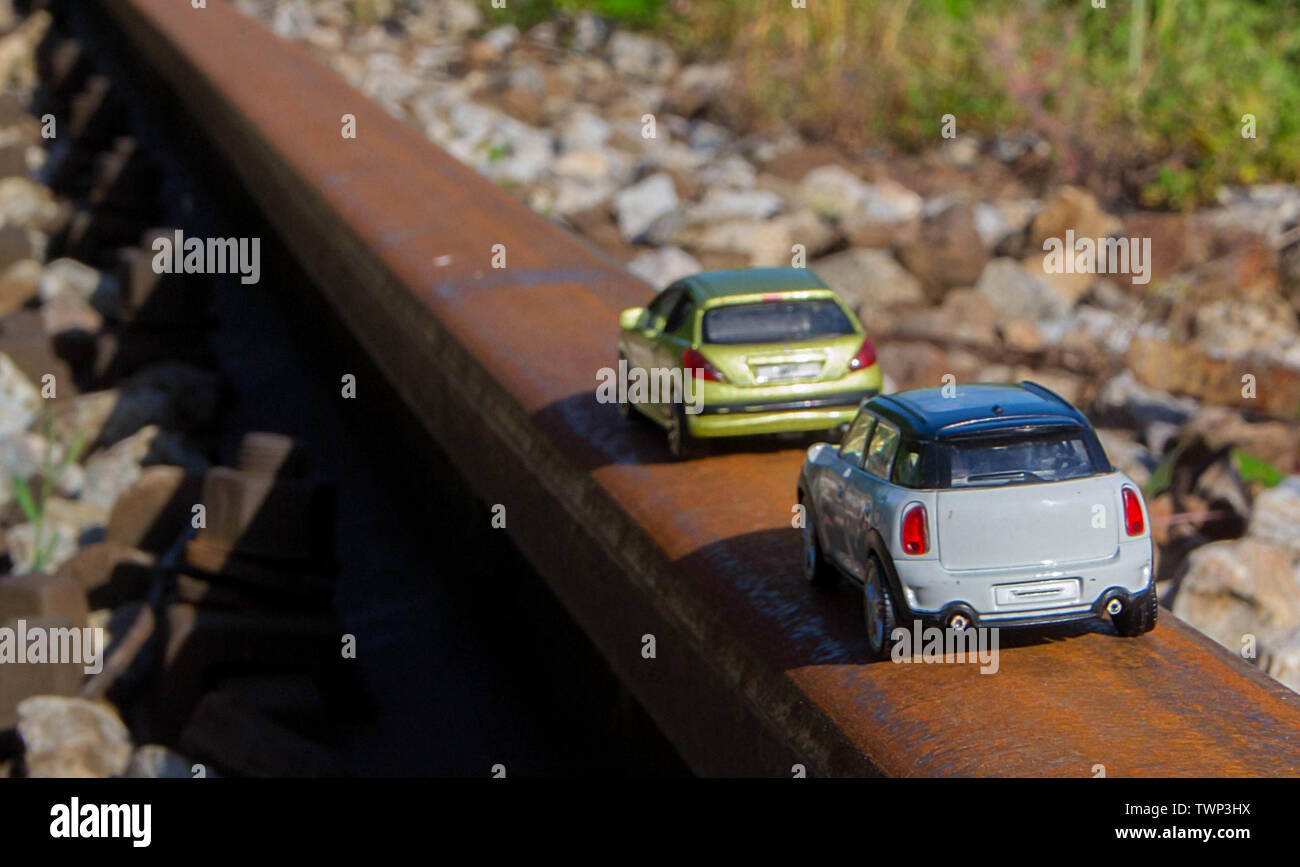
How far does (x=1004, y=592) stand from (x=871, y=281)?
7286 millimetres

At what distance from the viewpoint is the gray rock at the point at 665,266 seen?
11688mm

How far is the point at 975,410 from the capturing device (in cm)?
474

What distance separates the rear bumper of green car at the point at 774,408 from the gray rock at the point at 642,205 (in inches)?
273

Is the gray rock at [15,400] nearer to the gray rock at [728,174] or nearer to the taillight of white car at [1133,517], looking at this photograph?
the gray rock at [728,174]

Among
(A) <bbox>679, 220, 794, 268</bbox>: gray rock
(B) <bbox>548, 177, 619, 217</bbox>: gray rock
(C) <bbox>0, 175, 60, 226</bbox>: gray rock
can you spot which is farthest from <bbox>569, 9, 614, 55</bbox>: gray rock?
(A) <bbox>679, 220, 794, 268</bbox>: gray rock

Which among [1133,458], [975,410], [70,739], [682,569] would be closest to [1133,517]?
[975,410]

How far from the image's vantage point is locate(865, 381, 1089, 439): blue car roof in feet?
15.3

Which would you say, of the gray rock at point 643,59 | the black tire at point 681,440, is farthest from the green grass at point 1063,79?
the black tire at point 681,440

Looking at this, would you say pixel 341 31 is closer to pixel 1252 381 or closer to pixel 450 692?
pixel 1252 381

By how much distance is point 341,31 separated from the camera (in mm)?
22969

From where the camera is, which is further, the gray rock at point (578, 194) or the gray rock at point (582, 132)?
the gray rock at point (582, 132)

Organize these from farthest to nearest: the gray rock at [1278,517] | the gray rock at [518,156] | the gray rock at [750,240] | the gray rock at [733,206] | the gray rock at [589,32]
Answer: the gray rock at [589,32], the gray rock at [518,156], the gray rock at [733,206], the gray rock at [750,240], the gray rock at [1278,517]

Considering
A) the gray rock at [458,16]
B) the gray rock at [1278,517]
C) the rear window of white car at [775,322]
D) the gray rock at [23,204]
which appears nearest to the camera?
the rear window of white car at [775,322]
